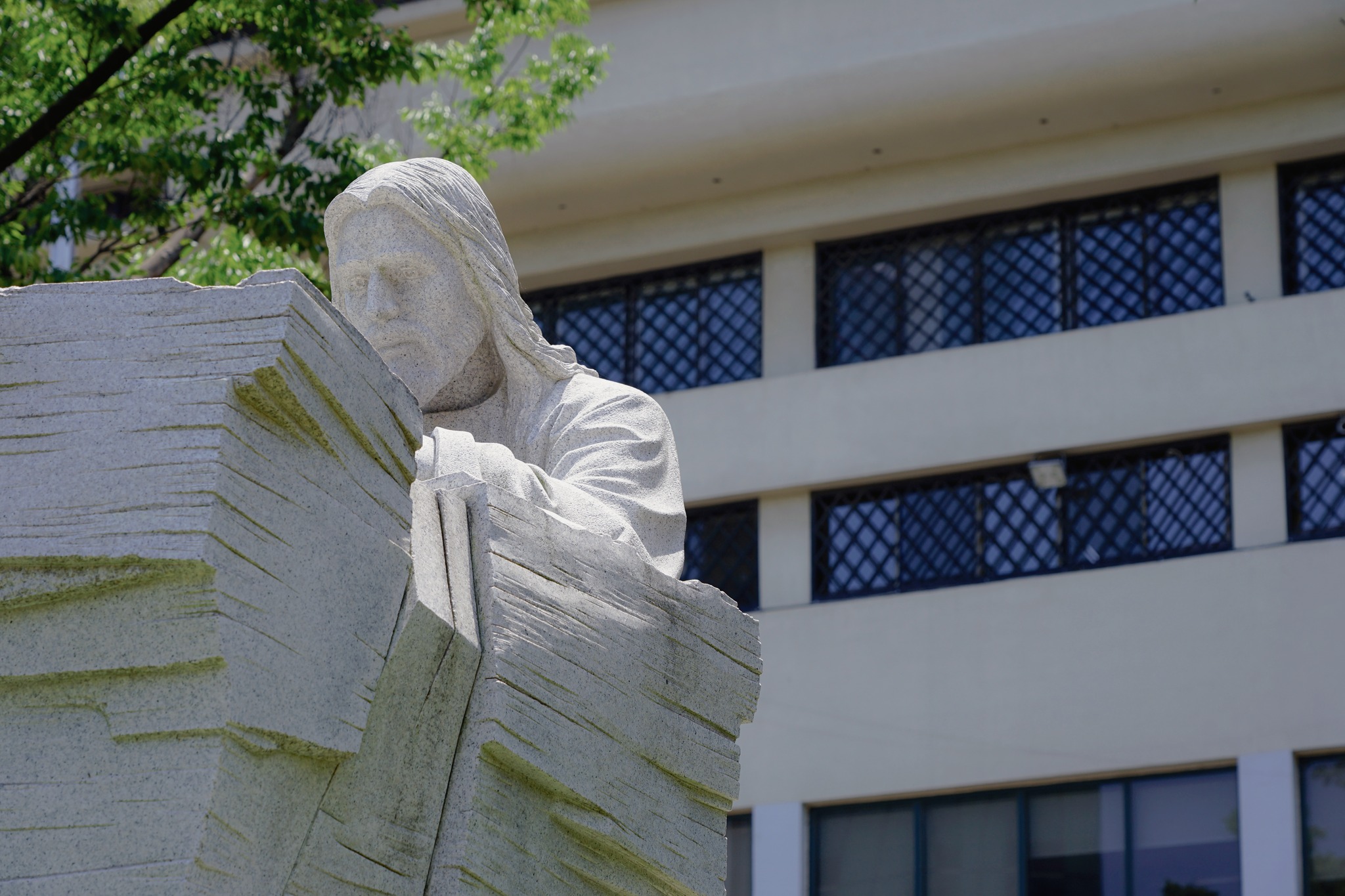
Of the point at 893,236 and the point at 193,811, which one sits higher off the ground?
the point at 893,236

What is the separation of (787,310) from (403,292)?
15098 millimetres

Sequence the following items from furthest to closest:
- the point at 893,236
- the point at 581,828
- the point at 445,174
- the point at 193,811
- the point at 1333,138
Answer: the point at 893,236 → the point at 1333,138 → the point at 445,174 → the point at 581,828 → the point at 193,811

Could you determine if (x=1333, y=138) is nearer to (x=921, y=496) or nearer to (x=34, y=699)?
(x=921, y=496)

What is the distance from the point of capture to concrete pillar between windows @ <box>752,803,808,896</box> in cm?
1728

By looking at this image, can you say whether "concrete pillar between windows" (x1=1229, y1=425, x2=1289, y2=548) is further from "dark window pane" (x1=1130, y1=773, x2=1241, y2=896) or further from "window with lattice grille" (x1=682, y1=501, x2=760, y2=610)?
"window with lattice grille" (x1=682, y1=501, x2=760, y2=610)

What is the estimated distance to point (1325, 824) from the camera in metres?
16.0

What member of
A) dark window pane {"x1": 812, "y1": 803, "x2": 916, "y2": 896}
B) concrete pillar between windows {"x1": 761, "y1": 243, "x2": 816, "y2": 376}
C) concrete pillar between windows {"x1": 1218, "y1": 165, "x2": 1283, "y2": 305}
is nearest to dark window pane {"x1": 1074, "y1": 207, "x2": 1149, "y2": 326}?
concrete pillar between windows {"x1": 1218, "y1": 165, "x2": 1283, "y2": 305}

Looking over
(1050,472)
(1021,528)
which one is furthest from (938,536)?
(1050,472)

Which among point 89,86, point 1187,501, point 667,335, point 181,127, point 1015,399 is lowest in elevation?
point 89,86

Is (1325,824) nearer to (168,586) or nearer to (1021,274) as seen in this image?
(1021,274)

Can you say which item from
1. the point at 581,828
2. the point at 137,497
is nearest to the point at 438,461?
the point at 581,828

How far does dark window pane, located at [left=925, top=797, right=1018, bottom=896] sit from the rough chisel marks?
42.7 ft

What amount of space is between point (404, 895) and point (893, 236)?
1619 cm

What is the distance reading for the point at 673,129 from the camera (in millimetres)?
18375
